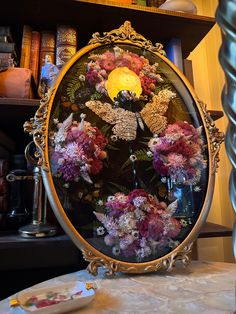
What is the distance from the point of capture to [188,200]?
2.36 ft

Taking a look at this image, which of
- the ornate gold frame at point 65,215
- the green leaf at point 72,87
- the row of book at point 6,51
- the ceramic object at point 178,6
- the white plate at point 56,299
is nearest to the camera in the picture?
the white plate at point 56,299

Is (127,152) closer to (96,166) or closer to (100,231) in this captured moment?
(96,166)

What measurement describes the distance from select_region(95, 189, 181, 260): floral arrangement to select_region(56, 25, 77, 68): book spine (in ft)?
1.59

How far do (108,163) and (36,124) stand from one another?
211 millimetres

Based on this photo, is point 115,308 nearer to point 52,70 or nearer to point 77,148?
point 77,148

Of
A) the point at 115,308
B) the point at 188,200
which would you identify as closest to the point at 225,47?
the point at 115,308

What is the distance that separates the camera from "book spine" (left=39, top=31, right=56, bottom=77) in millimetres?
867

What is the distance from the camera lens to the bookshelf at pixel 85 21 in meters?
0.83

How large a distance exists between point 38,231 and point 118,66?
20.9 inches

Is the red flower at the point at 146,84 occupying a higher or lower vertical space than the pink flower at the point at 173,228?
higher

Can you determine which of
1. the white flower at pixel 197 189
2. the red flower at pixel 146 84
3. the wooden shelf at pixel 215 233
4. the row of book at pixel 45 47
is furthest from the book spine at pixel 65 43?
the wooden shelf at pixel 215 233

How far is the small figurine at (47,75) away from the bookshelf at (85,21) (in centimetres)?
7

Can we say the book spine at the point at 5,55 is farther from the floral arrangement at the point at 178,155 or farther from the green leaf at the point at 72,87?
the floral arrangement at the point at 178,155

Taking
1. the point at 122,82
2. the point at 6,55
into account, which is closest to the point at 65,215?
the point at 122,82
